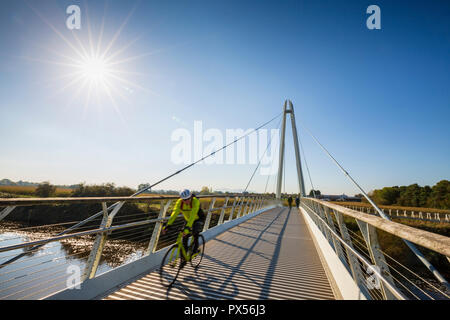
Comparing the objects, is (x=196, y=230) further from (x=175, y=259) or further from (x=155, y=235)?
(x=155, y=235)

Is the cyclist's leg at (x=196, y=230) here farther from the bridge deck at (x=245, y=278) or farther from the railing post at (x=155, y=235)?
the railing post at (x=155, y=235)

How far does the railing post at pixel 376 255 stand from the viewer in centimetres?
200

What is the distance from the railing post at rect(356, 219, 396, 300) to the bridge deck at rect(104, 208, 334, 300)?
4.65 feet

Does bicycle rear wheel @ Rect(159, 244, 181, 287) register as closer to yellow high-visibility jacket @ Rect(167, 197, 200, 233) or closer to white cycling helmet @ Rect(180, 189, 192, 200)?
yellow high-visibility jacket @ Rect(167, 197, 200, 233)

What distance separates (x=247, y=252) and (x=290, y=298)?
95.0 inches

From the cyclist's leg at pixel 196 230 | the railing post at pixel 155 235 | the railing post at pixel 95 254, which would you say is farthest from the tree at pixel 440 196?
the railing post at pixel 95 254

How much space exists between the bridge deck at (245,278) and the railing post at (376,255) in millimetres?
1419

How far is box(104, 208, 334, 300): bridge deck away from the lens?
127 inches

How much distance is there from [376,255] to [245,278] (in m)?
2.24

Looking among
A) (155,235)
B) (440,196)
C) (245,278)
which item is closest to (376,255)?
(245,278)

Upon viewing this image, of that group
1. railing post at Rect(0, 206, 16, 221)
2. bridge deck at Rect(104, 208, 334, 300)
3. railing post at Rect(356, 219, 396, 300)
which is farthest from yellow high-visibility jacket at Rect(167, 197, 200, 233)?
railing post at Rect(356, 219, 396, 300)

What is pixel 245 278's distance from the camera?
12.7 feet
